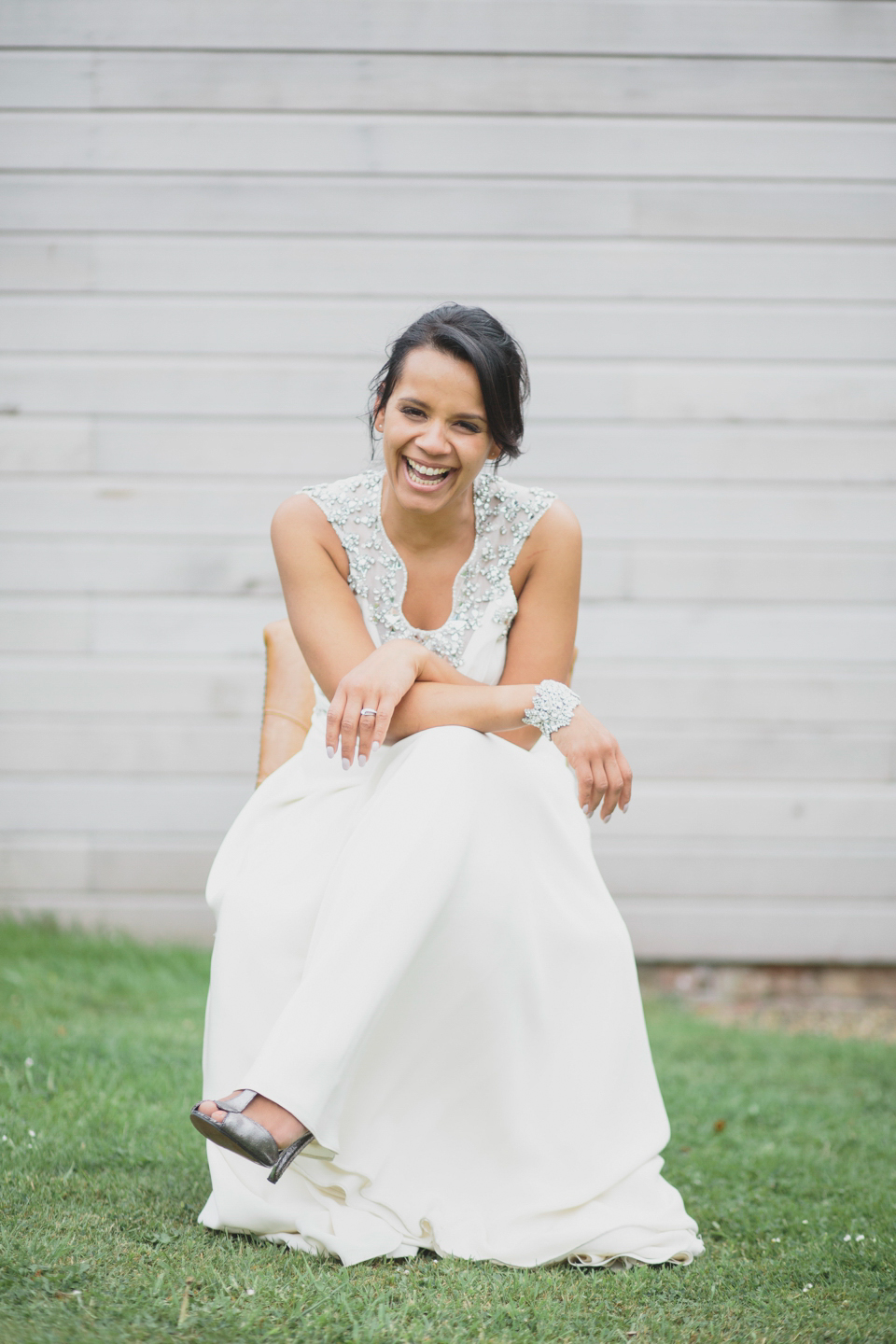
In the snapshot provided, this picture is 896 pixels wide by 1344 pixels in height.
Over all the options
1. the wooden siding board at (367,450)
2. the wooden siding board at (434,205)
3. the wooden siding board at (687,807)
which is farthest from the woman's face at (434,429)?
the wooden siding board at (687,807)

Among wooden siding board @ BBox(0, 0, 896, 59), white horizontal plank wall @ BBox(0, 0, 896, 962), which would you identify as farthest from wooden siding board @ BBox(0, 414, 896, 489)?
wooden siding board @ BBox(0, 0, 896, 59)

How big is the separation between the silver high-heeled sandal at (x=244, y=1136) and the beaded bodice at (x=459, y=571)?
3.31 feet

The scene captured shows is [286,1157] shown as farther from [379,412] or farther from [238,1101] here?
[379,412]

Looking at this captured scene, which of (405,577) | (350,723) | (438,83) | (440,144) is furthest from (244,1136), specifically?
(438,83)

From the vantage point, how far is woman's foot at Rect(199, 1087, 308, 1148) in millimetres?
1629

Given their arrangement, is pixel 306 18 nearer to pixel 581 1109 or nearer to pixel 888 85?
pixel 888 85

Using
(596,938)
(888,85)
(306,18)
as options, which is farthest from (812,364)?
(596,938)

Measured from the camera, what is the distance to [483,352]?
2.16m

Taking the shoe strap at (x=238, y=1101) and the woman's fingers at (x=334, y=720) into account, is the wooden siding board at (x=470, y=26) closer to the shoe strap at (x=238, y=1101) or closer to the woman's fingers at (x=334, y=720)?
the woman's fingers at (x=334, y=720)

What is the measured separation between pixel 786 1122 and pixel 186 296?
307 cm

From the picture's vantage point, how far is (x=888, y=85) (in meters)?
3.92

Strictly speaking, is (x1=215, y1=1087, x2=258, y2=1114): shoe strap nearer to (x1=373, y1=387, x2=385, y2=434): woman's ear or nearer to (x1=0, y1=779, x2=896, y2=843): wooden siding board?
(x1=373, y1=387, x2=385, y2=434): woman's ear

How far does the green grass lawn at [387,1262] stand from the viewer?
1.60m

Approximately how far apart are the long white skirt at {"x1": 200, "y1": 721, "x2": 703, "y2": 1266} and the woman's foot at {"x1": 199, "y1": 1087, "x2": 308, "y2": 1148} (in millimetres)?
71
